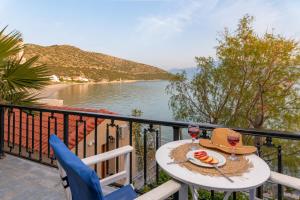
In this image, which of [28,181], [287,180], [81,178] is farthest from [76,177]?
[28,181]

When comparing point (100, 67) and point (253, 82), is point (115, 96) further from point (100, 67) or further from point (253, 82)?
point (253, 82)

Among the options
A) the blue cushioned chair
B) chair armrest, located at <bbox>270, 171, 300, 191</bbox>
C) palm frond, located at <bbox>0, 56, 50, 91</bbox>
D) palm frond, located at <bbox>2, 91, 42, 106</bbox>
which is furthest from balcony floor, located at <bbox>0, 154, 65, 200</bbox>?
chair armrest, located at <bbox>270, 171, 300, 191</bbox>

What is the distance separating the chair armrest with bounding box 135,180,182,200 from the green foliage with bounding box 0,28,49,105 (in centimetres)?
267

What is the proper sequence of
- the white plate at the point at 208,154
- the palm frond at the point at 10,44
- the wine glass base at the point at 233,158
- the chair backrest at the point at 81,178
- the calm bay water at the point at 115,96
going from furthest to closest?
the calm bay water at the point at 115,96 < the palm frond at the point at 10,44 < the wine glass base at the point at 233,158 < the white plate at the point at 208,154 < the chair backrest at the point at 81,178

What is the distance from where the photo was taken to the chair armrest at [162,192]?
3.58ft

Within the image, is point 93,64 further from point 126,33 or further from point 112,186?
point 112,186

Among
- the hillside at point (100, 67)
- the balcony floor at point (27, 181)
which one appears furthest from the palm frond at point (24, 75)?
the hillside at point (100, 67)

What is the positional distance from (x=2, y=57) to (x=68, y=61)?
26.9m

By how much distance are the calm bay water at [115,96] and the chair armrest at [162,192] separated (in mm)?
25981

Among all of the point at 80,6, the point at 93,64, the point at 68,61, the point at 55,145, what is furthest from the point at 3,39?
the point at 93,64

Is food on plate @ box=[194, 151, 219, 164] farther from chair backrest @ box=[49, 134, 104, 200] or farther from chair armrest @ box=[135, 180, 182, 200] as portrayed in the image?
chair backrest @ box=[49, 134, 104, 200]

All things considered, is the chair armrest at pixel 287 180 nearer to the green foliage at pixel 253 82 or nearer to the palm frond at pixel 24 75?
the palm frond at pixel 24 75

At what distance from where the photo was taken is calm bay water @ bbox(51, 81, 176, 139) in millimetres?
29766

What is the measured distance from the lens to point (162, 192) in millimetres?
1132
